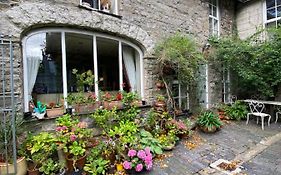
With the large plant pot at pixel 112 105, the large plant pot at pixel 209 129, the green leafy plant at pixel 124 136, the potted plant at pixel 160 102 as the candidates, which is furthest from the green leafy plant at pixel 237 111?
the green leafy plant at pixel 124 136

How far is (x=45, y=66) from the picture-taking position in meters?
4.15

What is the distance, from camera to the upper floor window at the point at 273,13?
7512 millimetres

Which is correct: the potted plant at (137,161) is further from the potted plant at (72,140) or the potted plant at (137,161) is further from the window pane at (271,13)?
the window pane at (271,13)

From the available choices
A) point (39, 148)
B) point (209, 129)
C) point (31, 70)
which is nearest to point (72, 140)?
point (39, 148)

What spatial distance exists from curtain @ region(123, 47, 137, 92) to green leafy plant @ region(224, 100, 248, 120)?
3.65 meters

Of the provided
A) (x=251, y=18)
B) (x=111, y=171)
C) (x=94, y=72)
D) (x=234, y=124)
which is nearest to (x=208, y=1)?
(x=251, y=18)

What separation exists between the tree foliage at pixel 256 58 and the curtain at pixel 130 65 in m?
3.38

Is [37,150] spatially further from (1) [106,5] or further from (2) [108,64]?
(1) [106,5]

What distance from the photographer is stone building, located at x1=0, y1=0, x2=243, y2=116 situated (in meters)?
3.75

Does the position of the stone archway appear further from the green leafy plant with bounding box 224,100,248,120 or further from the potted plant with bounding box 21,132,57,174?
the green leafy plant with bounding box 224,100,248,120

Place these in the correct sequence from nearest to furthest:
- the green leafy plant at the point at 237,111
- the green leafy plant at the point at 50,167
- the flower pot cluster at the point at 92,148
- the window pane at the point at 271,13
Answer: the green leafy plant at the point at 50,167, the flower pot cluster at the point at 92,148, the green leafy plant at the point at 237,111, the window pane at the point at 271,13

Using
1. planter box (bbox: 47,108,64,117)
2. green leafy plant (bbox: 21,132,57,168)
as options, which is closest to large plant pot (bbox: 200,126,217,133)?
planter box (bbox: 47,108,64,117)

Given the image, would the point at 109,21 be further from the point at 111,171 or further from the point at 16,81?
the point at 111,171

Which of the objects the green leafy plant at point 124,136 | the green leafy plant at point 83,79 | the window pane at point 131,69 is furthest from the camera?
the window pane at point 131,69
